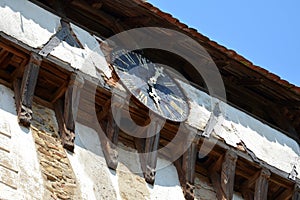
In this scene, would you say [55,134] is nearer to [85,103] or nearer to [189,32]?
[85,103]

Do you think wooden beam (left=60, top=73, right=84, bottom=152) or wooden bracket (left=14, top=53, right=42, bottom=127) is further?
wooden beam (left=60, top=73, right=84, bottom=152)

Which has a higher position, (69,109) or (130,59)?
(130,59)

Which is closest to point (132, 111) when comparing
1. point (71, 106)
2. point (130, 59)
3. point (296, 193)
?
point (71, 106)

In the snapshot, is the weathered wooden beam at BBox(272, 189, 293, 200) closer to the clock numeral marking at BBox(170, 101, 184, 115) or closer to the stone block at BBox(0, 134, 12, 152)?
the clock numeral marking at BBox(170, 101, 184, 115)

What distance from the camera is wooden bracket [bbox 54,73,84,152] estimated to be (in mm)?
15047

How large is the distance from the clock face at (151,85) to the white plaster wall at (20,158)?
6.25ft

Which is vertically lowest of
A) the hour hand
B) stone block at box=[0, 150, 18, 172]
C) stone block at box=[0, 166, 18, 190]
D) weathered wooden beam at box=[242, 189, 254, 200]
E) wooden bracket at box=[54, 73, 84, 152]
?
stone block at box=[0, 166, 18, 190]

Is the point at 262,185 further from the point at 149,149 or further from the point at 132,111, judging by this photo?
the point at 132,111

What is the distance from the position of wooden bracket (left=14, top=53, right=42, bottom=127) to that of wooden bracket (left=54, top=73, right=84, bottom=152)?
1.63 ft

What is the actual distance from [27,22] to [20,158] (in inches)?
90.4

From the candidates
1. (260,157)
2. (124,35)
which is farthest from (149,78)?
(260,157)

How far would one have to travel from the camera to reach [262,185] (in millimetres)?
16672

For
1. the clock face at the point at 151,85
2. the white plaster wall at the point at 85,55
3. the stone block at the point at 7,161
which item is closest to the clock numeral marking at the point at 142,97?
the clock face at the point at 151,85

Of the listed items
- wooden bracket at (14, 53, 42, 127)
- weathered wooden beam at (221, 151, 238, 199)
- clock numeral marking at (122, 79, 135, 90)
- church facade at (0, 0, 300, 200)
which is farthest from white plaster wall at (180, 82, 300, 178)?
wooden bracket at (14, 53, 42, 127)
